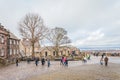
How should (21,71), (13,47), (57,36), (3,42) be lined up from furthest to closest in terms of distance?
(57,36), (13,47), (3,42), (21,71)

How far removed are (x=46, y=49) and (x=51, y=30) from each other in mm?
23357

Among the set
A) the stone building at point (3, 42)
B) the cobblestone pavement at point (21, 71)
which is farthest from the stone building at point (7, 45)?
the cobblestone pavement at point (21, 71)

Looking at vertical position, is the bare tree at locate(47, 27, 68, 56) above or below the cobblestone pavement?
above

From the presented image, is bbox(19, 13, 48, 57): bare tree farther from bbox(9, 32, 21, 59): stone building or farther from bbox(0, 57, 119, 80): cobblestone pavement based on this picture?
bbox(0, 57, 119, 80): cobblestone pavement

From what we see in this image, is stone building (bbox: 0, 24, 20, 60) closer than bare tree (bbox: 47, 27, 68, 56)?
Yes

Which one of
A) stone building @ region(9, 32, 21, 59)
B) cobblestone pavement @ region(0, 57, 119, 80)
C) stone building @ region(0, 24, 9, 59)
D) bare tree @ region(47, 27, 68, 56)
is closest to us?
cobblestone pavement @ region(0, 57, 119, 80)

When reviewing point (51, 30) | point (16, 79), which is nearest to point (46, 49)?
point (51, 30)

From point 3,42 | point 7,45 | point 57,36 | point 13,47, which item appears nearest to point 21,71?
point 3,42

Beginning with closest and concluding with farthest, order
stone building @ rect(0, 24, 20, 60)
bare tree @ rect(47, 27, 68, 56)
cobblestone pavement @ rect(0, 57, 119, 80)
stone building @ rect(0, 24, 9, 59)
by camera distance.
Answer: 1. cobblestone pavement @ rect(0, 57, 119, 80)
2. stone building @ rect(0, 24, 9, 59)
3. stone building @ rect(0, 24, 20, 60)
4. bare tree @ rect(47, 27, 68, 56)

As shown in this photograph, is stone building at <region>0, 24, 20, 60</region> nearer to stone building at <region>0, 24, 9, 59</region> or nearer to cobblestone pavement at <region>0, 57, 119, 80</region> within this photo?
stone building at <region>0, 24, 9, 59</region>

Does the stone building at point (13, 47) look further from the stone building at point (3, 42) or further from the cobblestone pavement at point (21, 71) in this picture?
the cobblestone pavement at point (21, 71)

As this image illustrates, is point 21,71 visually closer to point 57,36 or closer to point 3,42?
point 3,42

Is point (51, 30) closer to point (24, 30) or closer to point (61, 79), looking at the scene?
point (24, 30)

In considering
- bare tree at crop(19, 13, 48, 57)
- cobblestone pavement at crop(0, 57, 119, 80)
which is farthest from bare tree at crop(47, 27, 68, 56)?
cobblestone pavement at crop(0, 57, 119, 80)
